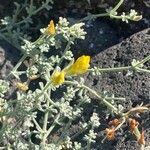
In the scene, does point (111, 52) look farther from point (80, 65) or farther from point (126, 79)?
point (80, 65)

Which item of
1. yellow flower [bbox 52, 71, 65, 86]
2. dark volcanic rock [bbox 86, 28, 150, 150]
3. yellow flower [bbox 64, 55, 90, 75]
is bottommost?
dark volcanic rock [bbox 86, 28, 150, 150]

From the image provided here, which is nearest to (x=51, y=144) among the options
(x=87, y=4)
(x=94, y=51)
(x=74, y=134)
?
(x=74, y=134)

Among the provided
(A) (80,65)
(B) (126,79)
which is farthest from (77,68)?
(B) (126,79)

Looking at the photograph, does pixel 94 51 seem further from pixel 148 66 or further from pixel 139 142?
pixel 139 142

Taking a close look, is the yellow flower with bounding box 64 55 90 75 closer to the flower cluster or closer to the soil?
the flower cluster

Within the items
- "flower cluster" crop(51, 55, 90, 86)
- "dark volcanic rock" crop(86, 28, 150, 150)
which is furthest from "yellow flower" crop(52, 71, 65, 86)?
"dark volcanic rock" crop(86, 28, 150, 150)

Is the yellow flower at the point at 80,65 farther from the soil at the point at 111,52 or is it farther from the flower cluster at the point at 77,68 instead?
the soil at the point at 111,52

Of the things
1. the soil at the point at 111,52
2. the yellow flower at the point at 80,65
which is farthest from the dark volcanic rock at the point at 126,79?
the yellow flower at the point at 80,65

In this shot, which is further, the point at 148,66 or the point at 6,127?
the point at 148,66
